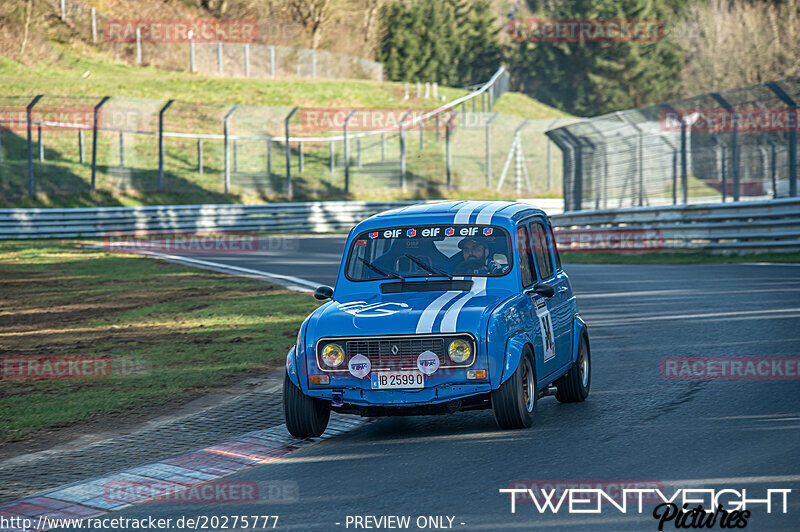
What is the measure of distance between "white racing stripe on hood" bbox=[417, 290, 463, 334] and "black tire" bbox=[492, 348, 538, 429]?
658 millimetres

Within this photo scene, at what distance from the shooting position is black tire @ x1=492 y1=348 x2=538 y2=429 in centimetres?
746

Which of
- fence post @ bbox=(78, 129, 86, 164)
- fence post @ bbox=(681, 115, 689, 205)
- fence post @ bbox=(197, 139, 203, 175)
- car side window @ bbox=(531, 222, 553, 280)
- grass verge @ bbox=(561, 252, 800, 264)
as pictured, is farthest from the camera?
fence post @ bbox=(197, 139, 203, 175)

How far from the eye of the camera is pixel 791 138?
20.4 m

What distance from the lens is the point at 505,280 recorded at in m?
8.38

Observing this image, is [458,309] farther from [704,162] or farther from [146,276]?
[704,162]

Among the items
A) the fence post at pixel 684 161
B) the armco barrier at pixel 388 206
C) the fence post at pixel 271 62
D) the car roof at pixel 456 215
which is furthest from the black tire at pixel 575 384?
the fence post at pixel 271 62

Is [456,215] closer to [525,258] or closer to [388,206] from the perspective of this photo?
[525,258]

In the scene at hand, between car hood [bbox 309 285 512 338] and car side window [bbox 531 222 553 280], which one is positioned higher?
car side window [bbox 531 222 553 280]

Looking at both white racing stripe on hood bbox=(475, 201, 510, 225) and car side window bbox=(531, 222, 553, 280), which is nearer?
white racing stripe on hood bbox=(475, 201, 510, 225)

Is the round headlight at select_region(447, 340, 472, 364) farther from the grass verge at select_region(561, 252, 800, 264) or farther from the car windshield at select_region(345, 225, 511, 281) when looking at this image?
the grass verge at select_region(561, 252, 800, 264)

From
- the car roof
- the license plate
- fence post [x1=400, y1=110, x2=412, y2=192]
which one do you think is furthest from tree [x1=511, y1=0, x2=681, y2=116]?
the license plate

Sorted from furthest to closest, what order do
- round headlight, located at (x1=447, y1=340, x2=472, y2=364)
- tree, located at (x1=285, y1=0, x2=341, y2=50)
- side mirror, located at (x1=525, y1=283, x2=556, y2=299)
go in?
tree, located at (x1=285, y1=0, x2=341, y2=50) < side mirror, located at (x1=525, y1=283, x2=556, y2=299) < round headlight, located at (x1=447, y1=340, x2=472, y2=364)

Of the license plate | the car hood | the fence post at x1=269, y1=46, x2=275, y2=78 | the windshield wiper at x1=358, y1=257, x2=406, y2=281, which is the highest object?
the fence post at x1=269, y1=46, x2=275, y2=78

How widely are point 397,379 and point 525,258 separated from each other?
1.85m
